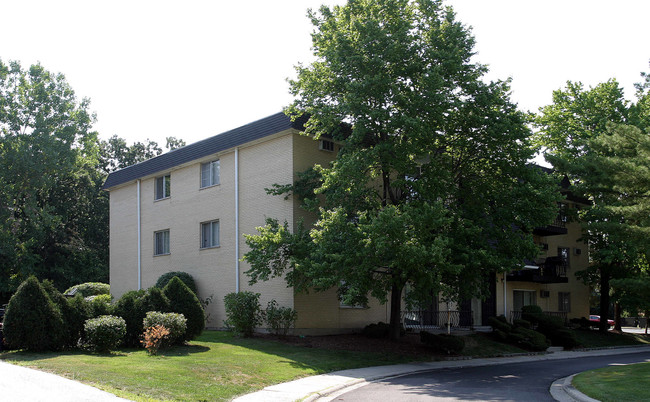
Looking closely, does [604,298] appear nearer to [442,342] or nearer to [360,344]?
[442,342]

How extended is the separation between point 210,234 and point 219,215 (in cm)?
115

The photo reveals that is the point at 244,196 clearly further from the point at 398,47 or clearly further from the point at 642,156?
the point at 642,156

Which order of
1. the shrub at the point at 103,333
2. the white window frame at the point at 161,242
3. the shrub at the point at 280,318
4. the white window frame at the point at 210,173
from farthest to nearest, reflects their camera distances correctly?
the white window frame at the point at 161,242, the white window frame at the point at 210,173, the shrub at the point at 280,318, the shrub at the point at 103,333

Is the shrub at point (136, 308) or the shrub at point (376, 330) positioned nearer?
the shrub at point (136, 308)

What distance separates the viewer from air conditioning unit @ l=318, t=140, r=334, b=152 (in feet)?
78.9

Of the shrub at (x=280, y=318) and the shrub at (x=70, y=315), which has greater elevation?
the shrub at (x=70, y=315)

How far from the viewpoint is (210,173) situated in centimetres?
2741

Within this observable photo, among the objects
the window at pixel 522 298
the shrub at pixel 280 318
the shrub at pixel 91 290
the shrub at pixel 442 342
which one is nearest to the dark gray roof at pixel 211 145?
the shrub at pixel 91 290

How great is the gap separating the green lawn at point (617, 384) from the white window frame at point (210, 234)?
15.9 meters

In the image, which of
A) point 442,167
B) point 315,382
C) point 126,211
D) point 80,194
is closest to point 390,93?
point 442,167

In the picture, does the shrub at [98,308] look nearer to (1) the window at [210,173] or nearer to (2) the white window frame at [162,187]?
(1) the window at [210,173]

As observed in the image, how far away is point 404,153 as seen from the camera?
19.4 meters

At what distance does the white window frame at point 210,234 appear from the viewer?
26.6 meters

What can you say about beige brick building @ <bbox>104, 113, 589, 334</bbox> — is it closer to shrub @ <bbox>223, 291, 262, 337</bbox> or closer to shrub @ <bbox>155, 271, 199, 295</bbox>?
shrub @ <bbox>155, 271, 199, 295</bbox>
